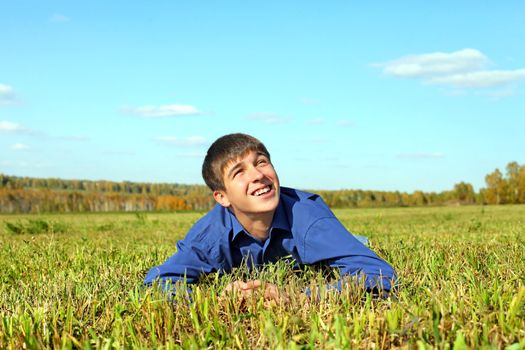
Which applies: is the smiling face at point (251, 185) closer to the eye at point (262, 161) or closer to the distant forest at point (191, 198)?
the eye at point (262, 161)

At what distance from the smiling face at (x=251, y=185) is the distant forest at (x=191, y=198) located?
6002cm

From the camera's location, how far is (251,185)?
4.12 meters

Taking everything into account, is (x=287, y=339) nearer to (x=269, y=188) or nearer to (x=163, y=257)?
(x=269, y=188)

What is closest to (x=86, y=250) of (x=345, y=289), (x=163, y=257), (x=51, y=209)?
(x=163, y=257)

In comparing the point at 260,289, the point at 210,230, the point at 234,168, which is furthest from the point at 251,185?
the point at 260,289

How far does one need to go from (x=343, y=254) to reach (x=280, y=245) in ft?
2.45

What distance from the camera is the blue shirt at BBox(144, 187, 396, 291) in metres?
3.87

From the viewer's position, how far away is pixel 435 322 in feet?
7.53

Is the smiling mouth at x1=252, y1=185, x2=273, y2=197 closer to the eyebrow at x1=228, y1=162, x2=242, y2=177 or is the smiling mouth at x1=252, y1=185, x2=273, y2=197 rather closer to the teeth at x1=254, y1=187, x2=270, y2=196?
the teeth at x1=254, y1=187, x2=270, y2=196

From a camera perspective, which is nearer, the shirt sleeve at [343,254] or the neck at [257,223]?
the shirt sleeve at [343,254]

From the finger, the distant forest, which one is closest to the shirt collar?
the finger

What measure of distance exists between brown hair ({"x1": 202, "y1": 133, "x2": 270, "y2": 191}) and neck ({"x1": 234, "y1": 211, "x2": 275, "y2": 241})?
0.29 meters

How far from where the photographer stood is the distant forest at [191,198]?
222 feet

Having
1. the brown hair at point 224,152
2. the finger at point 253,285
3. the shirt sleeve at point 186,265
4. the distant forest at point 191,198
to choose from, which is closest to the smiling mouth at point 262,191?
the brown hair at point 224,152
